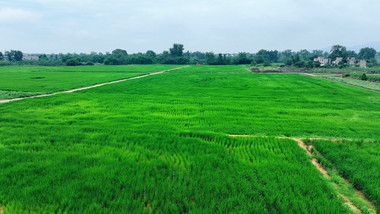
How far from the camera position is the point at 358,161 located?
21.5ft

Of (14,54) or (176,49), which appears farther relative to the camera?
(176,49)

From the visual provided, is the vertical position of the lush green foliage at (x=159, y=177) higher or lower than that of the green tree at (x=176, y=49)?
lower

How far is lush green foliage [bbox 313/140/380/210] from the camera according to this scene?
208 inches

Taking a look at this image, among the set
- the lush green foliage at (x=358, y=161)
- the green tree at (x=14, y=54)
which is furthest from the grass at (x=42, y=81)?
the green tree at (x=14, y=54)

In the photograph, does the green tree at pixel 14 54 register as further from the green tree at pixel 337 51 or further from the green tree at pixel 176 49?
the green tree at pixel 337 51

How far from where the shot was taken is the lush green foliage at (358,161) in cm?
528

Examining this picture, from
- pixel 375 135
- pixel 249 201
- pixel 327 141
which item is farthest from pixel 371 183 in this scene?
pixel 375 135

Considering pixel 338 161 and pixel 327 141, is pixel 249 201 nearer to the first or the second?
pixel 338 161

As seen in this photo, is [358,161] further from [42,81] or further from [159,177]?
[42,81]

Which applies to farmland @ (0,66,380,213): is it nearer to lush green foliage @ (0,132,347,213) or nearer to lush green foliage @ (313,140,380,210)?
lush green foliage @ (0,132,347,213)

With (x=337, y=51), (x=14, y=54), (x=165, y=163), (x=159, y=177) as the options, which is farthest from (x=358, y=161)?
(x=14, y=54)

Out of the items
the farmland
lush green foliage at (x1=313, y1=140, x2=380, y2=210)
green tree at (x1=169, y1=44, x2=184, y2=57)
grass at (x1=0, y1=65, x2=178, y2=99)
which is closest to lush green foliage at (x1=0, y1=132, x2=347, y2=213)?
the farmland

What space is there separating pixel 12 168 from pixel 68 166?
154 cm

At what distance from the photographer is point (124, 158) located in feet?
21.4
